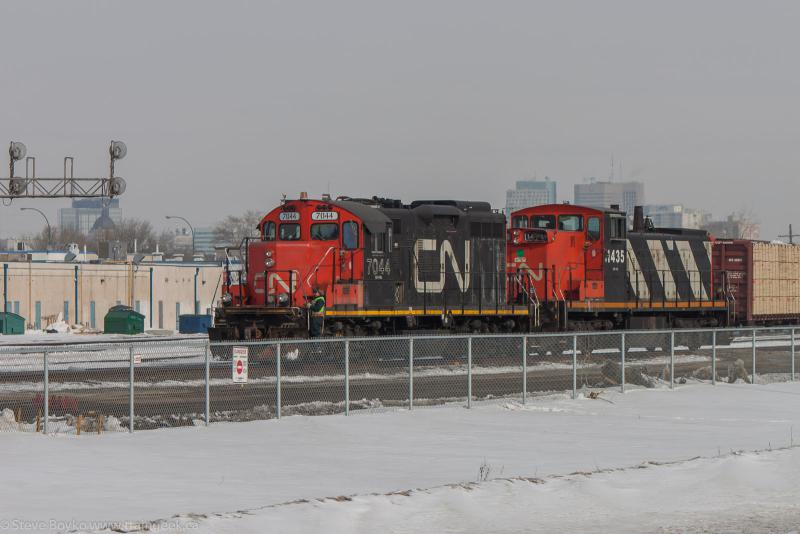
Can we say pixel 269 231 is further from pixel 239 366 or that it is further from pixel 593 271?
pixel 239 366

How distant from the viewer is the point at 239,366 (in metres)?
21.2

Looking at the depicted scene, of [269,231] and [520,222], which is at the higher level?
[520,222]

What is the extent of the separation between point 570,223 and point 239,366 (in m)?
20.3

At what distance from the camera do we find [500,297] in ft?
121

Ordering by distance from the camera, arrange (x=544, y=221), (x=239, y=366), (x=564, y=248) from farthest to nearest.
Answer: (x=544, y=221), (x=564, y=248), (x=239, y=366)

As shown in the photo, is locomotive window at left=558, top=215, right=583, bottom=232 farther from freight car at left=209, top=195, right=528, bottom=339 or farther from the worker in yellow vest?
the worker in yellow vest

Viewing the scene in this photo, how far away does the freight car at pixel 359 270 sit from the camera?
32.2 metres

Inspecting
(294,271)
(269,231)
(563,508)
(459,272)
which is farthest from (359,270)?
(563,508)

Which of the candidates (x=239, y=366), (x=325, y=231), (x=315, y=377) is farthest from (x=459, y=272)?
(x=239, y=366)

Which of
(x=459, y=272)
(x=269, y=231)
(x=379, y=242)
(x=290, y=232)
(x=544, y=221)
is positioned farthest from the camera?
(x=544, y=221)

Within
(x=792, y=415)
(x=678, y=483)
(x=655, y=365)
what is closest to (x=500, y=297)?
(x=655, y=365)

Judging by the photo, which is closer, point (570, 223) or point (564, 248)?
point (564, 248)

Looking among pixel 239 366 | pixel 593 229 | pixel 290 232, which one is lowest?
pixel 239 366

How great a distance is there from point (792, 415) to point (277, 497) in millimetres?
A: 13474
